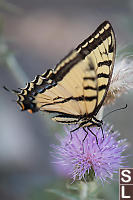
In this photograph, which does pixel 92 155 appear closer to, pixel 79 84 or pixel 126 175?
pixel 126 175

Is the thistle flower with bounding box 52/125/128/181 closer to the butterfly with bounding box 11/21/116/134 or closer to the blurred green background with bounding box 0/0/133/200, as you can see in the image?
the butterfly with bounding box 11/21/116/134

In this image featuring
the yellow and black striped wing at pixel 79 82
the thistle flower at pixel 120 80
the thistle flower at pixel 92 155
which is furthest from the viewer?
the thistle flower at pixel 120 80

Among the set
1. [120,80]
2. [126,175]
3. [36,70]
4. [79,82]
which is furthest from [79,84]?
[36,70]

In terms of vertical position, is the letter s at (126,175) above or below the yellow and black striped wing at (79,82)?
below

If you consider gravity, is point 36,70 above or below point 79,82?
above

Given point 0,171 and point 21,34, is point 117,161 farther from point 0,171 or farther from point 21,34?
point 21,34

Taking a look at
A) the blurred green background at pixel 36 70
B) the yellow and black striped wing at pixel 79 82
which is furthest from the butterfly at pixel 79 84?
the blurred green background at pixel 36 70

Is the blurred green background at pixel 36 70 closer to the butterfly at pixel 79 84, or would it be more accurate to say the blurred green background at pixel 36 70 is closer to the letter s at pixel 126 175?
the butterfly at pixel 79 84

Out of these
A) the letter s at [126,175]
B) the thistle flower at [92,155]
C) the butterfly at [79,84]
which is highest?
the butterfly at [79,84]

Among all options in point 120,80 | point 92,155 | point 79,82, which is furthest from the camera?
point 120,80
